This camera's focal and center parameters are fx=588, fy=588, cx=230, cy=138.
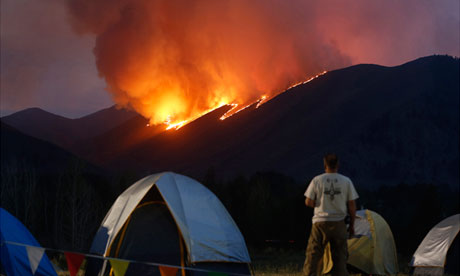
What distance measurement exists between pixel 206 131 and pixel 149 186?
18203 centimetres

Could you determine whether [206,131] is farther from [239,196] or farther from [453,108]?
[239,196]

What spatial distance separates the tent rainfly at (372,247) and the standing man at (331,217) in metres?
9.89

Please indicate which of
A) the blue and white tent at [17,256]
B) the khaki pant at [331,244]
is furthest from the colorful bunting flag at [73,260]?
the khaki pant at [331,244]

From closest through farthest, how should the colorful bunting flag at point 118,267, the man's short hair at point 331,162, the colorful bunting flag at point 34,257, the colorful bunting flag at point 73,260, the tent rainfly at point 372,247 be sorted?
the man's short hair at point 331,162
the colorful bunting flag at point 118,267
the colorful bunting flag at point 73,260
the colorful bunting flag at point 34,257
the tent rainfly at point 372,247

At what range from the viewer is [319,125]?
169625 millimetres

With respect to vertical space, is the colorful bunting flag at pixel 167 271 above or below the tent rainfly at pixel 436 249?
above

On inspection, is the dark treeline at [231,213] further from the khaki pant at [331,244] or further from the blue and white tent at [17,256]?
the khaki pant at [331,244]

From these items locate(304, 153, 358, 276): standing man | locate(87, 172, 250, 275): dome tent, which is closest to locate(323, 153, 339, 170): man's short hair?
locate(304, 153, 358, 276): standing man

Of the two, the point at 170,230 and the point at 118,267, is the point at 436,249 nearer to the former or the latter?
the point at 170,230

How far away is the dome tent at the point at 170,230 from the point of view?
13414 mm

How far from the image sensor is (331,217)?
370 inches

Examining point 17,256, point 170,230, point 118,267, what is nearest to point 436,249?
point 170,230

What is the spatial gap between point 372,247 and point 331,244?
10238mm

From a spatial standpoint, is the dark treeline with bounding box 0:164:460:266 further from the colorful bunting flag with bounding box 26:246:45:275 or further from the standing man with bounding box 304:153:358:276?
the standing man with bounding box 304:153:358:276
